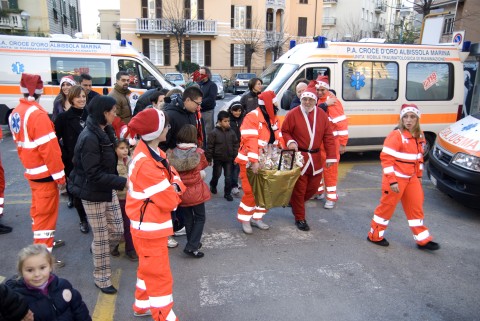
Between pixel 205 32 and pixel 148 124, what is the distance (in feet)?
112

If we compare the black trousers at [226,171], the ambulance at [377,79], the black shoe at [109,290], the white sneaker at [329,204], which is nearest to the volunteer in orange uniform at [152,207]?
the black shoe at [109,290]

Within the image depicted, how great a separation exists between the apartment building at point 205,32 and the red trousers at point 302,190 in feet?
96.7

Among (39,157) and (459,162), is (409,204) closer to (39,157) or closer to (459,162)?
(459,162)

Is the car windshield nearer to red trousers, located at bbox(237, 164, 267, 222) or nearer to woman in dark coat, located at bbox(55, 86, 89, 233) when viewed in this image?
red trousers, located at bbox(237, 164, 267, 222)

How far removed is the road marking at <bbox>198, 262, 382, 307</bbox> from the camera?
372 centimetres

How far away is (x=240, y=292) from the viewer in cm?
378

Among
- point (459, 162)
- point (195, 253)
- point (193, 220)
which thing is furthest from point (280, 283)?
point (459, 162)

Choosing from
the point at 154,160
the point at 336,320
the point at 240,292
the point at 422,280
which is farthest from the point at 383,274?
the point at 154,160

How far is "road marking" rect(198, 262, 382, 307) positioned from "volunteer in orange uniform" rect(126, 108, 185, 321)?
2.32ft

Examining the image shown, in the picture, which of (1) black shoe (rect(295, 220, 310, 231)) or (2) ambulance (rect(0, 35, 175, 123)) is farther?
(2) ambulance (rect(0, 35, 175, 123))

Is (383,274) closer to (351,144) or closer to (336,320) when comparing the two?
(336,320)

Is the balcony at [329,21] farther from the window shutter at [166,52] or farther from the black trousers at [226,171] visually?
the black trousers at [226,171]

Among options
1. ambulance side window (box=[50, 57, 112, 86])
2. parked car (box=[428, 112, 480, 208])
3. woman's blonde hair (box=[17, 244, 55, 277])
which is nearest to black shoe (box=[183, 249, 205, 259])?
→ woman's blonde hair (box=[17, 244, 55, 277])

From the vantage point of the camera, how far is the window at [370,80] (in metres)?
7.98
